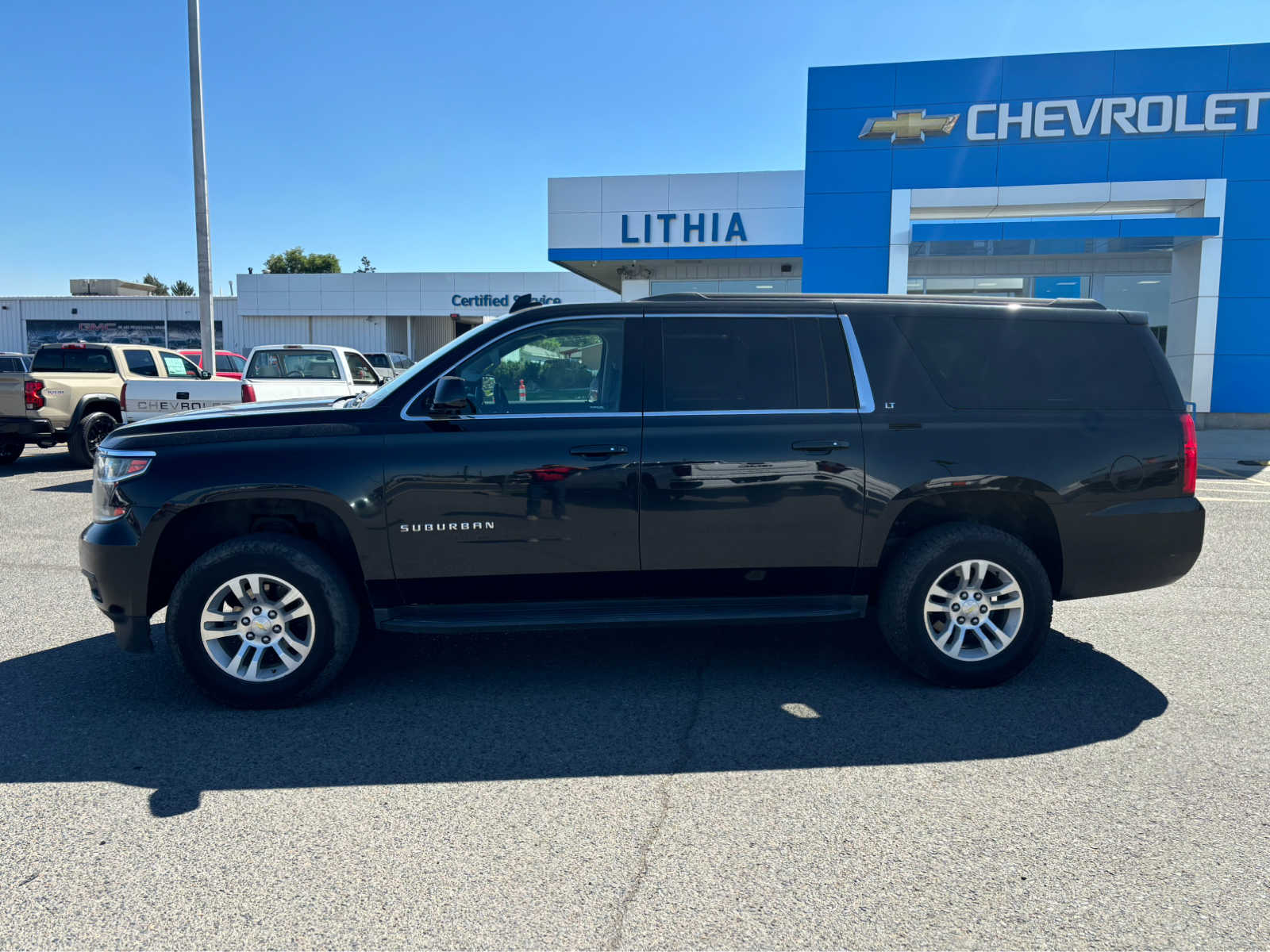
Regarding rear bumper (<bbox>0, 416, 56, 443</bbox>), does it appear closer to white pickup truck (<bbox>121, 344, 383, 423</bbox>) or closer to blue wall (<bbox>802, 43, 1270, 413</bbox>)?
white pickup truck (<bbox>121, 344, 383, 423</bbox>)

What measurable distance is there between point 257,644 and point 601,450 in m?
1.89

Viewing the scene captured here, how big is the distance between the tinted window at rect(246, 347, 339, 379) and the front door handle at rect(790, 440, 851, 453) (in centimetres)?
1020

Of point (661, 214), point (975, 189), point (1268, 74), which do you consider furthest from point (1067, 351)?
point (661, 214)

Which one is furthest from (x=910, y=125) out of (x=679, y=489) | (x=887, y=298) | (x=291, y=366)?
(x=679, y=489)

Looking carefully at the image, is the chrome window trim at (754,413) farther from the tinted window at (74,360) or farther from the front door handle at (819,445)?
the tinted window at (74,360)

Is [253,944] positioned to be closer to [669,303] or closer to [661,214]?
[669,303]

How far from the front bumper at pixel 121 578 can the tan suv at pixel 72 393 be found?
9888 millimetres

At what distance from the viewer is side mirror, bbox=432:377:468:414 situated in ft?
14.1

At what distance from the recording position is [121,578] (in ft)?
14.1

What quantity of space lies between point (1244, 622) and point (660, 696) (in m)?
3.97

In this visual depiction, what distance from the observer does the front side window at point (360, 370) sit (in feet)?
45.7

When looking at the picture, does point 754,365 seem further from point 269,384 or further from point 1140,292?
point 1140,292

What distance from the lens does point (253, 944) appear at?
2.59 m

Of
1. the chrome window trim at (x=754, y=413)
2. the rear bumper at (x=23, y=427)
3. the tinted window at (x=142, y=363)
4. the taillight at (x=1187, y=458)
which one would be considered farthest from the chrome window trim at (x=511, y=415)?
the tinted window at (x=142, y=363)
